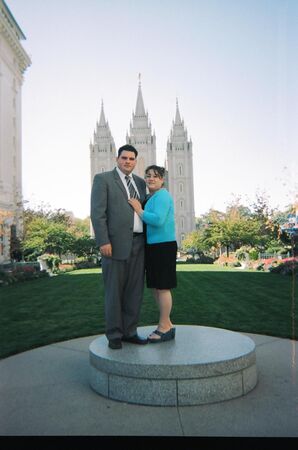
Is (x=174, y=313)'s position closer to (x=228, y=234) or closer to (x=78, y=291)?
(x=78, y=291)

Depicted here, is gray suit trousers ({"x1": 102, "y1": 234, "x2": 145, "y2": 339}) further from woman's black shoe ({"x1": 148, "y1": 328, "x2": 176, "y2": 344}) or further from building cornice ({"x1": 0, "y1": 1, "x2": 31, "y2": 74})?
building cornice ({"x1": 0, "y1": 1, "x2": 31, "y2": 74})

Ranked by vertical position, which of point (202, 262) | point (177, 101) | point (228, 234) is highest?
point (177, 101)

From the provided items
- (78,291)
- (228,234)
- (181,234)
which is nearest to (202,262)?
(228,234)

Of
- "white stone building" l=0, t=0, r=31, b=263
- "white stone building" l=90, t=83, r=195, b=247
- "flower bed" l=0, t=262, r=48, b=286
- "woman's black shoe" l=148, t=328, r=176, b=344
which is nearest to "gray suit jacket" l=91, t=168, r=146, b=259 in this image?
"woman's black shoe" l=148, t=328, r=176, b=344

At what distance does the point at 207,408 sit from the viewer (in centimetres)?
326

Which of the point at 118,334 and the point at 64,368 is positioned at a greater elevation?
the point at 118,334

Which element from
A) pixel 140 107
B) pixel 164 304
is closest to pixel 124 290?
pixel 164 304

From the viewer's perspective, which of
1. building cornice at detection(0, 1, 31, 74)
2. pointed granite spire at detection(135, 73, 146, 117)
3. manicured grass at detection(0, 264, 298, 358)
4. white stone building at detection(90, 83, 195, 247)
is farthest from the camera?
pointed granite spire at detection(135, 73, 146, 117)

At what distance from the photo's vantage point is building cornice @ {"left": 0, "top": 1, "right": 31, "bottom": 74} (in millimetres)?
30198

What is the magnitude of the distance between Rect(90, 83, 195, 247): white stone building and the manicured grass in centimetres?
8013

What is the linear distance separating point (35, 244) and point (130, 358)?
2409cm

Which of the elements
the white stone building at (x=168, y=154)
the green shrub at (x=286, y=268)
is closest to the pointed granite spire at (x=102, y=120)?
the white stone building at (x=168, y=154)

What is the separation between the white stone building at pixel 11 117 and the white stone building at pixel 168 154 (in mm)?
54454

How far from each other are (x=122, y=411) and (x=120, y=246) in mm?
1515
